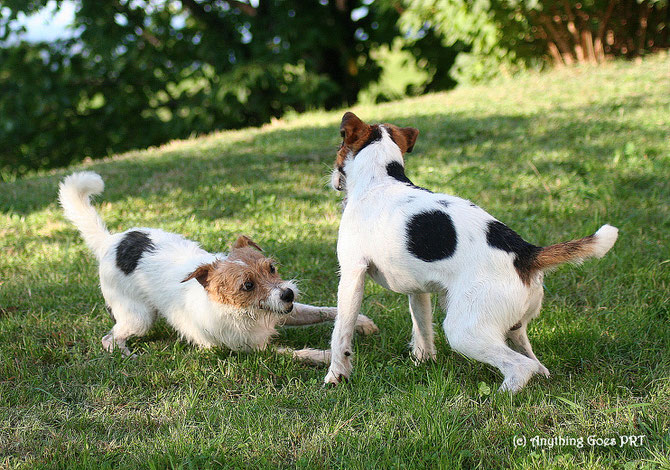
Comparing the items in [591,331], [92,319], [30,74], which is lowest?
[591,331]

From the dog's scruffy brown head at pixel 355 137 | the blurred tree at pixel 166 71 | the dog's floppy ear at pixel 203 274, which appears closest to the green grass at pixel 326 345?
the dog's floppy ear at pixel 203 274

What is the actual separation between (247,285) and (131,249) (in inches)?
43.6

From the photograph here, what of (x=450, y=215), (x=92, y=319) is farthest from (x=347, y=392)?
(x=92, y=319)

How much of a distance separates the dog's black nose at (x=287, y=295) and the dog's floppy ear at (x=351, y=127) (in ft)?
3.13

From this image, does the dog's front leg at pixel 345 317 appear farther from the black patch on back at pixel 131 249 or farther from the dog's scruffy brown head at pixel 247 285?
the black patch on back at pixel 131 249

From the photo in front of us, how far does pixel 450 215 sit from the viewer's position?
10.4ft

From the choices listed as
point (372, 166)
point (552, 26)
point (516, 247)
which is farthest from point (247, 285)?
point (552, 26)

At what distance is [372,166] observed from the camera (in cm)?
356

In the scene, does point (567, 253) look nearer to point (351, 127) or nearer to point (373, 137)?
point (373, 137)

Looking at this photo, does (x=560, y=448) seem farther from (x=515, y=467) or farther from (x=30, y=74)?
(x=30, y=74)

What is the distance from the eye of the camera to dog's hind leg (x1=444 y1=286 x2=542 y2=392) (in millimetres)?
2930

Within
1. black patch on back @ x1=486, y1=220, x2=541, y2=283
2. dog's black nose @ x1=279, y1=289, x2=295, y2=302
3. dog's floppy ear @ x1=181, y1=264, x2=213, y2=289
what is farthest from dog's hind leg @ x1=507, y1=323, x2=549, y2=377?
dog's floppy ear @ x1=181, y1=264, x2=213, y2=289

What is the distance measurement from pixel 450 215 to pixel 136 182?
578 centimetres

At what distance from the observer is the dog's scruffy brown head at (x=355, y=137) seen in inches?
143
